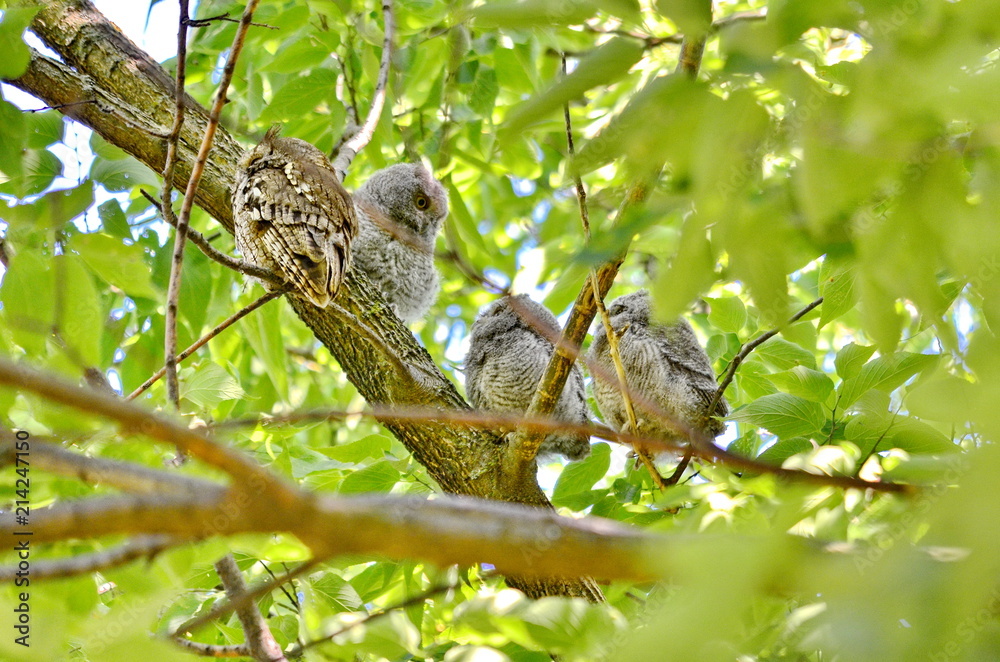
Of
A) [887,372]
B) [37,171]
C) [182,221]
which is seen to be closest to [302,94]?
[37,171]

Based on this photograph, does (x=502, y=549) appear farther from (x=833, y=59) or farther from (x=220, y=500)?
(x=833, y=59)

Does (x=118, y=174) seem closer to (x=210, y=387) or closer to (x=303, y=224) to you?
(x=303, y=224)

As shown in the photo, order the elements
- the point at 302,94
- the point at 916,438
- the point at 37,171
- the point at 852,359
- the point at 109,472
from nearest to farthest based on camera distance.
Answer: the point at 109,472, the point at 916,438, the point at 852,359, the point at 37,171, the point at 302,94

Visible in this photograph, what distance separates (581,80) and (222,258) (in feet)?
4.22

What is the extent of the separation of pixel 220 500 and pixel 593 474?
1662 millimetres

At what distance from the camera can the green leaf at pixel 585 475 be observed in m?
2.17

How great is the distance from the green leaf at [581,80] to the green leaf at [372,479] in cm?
132

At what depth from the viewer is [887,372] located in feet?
5.16

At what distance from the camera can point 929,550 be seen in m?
0.62

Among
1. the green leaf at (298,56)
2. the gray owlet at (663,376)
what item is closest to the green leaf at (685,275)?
the gray owlet at (663,376)

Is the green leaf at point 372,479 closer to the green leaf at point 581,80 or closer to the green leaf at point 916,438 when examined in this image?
the green leaf at point 916,438

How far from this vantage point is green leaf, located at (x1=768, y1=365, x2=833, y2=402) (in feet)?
5.74

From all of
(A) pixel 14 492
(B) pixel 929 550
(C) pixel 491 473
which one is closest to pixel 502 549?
(B) pixel 929 550

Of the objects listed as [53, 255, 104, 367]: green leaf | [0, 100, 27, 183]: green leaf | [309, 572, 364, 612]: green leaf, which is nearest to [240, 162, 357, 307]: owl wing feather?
[0, 100, 27, 183]: green leaf
